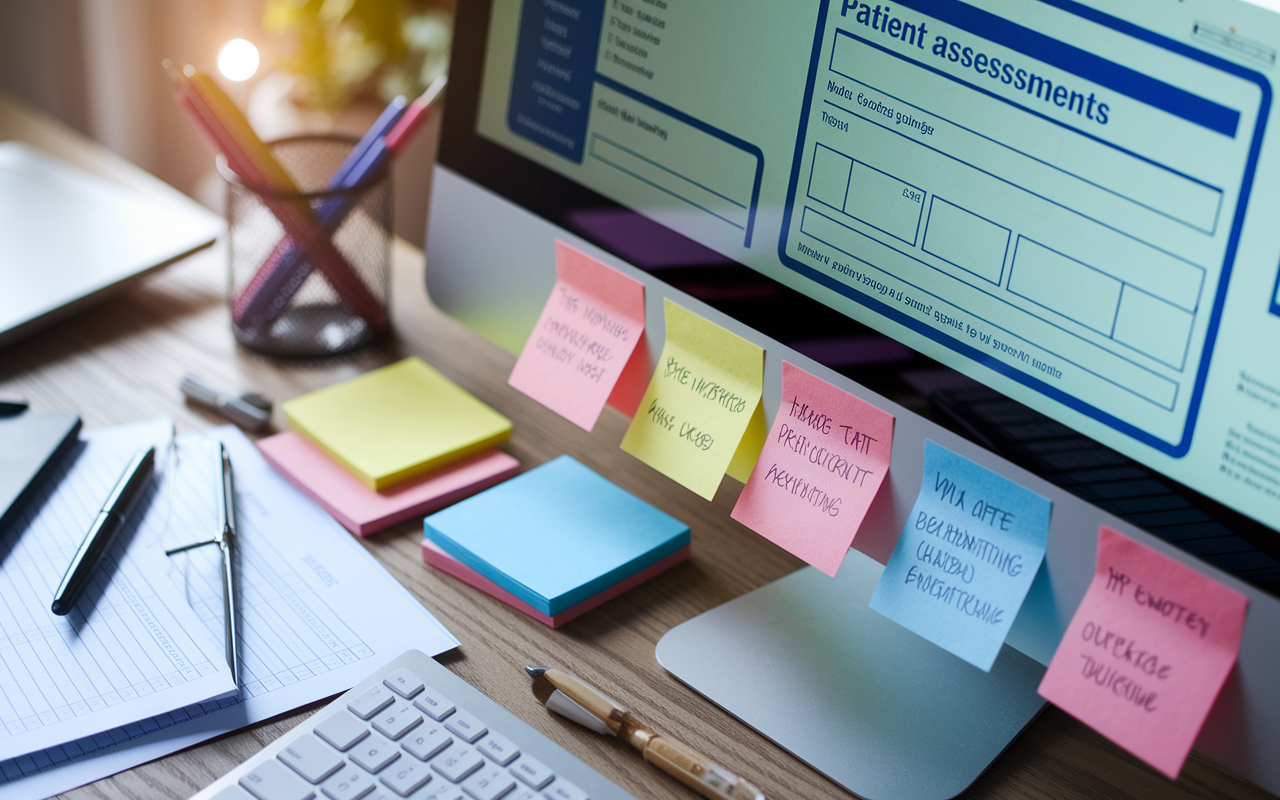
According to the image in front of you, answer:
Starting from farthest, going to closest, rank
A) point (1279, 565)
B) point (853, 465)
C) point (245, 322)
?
1. point (245, 322)
2. point (853, 465)
3. point (1279, 565)

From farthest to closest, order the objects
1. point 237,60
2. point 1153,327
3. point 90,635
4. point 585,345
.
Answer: point 237,60, point 585,345, point 90,635, point 1153,327

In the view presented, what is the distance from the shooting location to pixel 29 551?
23.7 inches

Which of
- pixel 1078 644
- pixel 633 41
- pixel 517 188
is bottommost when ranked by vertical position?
pixel 1078 644

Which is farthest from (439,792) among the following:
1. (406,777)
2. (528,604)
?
(528,604)

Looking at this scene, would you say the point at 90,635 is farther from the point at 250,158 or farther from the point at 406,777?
the point at 250,158

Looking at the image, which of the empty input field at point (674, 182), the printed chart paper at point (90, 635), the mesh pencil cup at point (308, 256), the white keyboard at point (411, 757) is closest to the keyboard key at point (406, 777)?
the white keyboard at point (411, 757)

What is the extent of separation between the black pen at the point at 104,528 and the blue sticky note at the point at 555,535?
184mm

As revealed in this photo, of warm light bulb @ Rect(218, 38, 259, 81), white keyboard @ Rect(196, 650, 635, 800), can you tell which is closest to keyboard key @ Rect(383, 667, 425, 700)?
white keyboard @ Rect(196, 650, 635, 800)

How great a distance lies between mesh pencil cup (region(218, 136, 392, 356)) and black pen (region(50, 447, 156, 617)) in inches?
7.1

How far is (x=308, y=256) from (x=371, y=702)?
416 mm

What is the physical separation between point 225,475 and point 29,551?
117 millimetres

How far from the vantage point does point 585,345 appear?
65cm

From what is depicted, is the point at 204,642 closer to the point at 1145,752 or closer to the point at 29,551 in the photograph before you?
the point at 29,551

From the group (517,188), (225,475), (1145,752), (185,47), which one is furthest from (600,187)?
(185,47)
